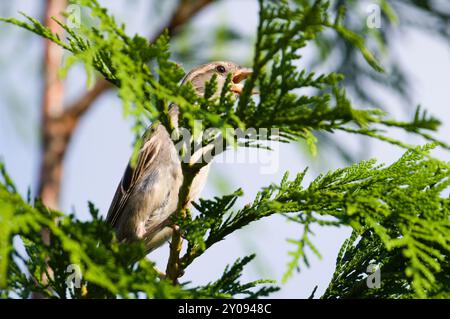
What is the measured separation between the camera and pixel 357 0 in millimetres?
4043

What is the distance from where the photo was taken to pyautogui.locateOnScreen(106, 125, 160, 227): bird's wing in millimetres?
3656

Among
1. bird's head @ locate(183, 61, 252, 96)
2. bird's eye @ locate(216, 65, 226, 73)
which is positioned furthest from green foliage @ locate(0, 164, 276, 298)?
bird's eye @ locate(216, 65, 226, 73)

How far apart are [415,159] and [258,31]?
0.88 metres

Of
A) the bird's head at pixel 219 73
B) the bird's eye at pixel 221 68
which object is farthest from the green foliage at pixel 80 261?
the bird's eye at pixel 221 68

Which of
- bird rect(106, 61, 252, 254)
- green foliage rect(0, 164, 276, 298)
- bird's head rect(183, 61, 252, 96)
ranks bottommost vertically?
green foliage rect(0, 164, 276, 298)

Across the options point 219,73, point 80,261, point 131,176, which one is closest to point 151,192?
point 131,176

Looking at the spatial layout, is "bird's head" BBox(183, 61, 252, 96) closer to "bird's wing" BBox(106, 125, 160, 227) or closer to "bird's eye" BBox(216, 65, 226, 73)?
"bird's eye" BBox(216, 65, 226, 73)

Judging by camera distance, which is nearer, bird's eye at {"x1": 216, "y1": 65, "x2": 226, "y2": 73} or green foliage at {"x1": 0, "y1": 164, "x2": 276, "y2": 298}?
green foliage at {"x1": 0, "y1": 164, "x2": 276, "y2": 298}

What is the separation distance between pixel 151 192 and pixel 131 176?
0.29m

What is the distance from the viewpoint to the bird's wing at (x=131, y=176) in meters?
3.66

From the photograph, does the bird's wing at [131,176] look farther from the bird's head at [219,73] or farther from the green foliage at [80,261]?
the green foliage at [80,261]

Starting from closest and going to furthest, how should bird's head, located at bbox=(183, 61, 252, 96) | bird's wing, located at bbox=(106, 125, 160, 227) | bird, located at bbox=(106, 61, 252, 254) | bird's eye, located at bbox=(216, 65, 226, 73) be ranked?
1. bird, located at bbox=(106, 61, 252, 254)
2. bird's wing, located at bbox=(106, 125, 160, 227)
3. bird's head, located at bbox=(183, 61, 252, 96)
4. bird's eye, located at bbox=(216, 65, 226, 73)

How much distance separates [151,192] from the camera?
3.46 metres
